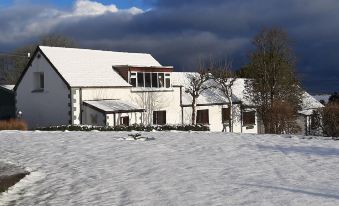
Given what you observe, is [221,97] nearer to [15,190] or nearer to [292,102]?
[292,102]

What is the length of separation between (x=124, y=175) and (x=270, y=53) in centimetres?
3530

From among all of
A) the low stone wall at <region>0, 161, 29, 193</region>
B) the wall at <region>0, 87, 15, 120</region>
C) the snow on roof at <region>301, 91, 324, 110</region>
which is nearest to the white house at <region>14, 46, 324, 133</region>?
the wall at <region>0, 87, 15, 120</region>

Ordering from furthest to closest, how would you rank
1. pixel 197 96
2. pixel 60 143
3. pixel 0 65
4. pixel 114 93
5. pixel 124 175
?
pixel 0 65, pixel 197 96, pixel 114 93, pixel 60 143, pixel 124 175

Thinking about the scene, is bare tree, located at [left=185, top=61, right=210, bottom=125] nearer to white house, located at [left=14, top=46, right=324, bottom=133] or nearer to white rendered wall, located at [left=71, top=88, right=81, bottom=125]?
white house, located at [left=14, top=46, right=324, bottom=133]

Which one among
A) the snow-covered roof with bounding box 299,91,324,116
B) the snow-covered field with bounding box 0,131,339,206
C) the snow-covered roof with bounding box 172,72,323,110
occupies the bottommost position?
the snow-covered field with bounding box 0,131,339,206

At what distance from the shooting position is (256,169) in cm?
1305

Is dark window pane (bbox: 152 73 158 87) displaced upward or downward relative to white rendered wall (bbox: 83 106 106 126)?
upward

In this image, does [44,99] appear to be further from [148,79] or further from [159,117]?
[159,117]

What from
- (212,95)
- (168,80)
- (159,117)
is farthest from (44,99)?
(212,95)

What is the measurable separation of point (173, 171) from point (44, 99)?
26032mm

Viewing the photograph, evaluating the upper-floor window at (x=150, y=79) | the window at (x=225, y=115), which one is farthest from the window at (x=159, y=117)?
the window at (x=225, y=115)

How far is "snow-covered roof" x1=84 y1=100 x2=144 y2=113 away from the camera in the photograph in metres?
34.5

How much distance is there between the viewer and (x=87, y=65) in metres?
38.4

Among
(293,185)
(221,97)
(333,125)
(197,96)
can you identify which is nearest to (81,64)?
(197,96)
